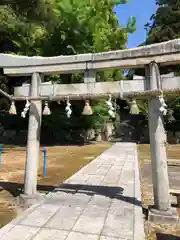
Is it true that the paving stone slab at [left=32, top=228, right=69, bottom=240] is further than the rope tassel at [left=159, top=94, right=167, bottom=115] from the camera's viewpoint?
No

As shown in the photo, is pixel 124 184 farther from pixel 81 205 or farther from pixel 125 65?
pixel 125 65

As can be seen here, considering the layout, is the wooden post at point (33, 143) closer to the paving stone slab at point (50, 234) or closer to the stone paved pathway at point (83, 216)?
the stone paved pathway at point (83, 216)

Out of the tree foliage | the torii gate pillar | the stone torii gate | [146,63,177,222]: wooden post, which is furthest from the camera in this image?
the tree foliage

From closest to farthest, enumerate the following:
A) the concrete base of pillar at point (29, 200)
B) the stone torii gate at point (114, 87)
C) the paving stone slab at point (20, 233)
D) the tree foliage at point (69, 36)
→ the paving stone slab at point (20, 233)
the stone torii gate at point (114, 87)
the concrete base of pillar at point (29, 200)
the tree foliage at point (69, 36)

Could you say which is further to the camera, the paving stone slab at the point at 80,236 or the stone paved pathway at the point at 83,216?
the stone paved pathway at the point at 83,216

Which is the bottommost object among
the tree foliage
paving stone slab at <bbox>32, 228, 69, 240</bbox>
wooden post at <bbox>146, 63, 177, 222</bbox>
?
paving stone slab at <bbox>32, 228, 69, 240</bbox>

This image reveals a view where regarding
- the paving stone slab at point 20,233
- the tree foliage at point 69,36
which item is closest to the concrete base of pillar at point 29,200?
the paving stone slab at point 20,233

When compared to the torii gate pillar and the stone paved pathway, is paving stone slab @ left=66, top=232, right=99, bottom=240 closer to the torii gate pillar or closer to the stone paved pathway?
the stone paved pathway

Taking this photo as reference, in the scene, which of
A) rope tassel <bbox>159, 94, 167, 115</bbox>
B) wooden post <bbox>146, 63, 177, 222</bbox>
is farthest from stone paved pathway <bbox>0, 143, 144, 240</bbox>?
rope tassel <bbox>159, 94, 167, 115</bbox>

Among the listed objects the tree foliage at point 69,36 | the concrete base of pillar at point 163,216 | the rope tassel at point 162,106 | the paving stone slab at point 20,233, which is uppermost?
the tree foliage at point 69,36

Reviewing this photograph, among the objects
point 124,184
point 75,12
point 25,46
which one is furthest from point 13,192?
point 75,12

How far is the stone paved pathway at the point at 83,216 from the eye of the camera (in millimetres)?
3428

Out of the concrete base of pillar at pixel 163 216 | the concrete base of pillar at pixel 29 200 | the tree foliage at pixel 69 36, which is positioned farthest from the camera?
the tree foliage at pixel 69 36

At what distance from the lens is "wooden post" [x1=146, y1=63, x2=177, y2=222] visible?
176 inches
